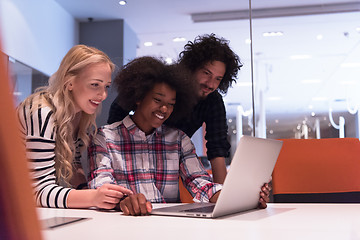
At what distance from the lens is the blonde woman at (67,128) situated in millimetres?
1238

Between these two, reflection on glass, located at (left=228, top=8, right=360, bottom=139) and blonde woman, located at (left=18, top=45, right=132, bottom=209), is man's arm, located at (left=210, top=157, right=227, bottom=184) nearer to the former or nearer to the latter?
blonde woman, located at (left=18, top=45, right=132, bottom=209)

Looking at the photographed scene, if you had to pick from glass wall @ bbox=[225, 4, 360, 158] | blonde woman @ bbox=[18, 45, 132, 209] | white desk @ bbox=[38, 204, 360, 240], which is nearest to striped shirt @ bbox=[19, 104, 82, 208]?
blonde woman @ bbox=[18, 45, 132, 209]

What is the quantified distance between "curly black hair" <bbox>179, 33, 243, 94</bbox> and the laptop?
97 centimetres

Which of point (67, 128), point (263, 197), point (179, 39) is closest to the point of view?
point (263, 197)

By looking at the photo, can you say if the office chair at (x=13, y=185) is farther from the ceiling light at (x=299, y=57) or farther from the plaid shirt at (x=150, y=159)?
the ceiling light at (x=299, y=57)

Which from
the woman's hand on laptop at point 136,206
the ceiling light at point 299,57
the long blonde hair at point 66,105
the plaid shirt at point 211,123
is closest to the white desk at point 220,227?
the woman's hand on laptop at point 136,206

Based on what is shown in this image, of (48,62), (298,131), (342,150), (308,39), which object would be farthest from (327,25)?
(48,62)

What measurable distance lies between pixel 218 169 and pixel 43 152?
0.96 metres

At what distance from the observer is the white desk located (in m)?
0.73

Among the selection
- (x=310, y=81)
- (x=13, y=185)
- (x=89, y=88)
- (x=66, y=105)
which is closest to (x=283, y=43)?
(x=310, y=81)

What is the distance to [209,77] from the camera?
2.07 metres

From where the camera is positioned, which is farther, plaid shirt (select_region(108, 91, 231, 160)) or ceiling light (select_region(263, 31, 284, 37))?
ceiling light (select_region(263, 31, 284, 37))

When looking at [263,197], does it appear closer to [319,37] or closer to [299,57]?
[299,57]

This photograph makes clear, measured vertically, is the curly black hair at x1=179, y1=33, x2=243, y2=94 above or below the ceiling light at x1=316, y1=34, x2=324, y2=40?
below
